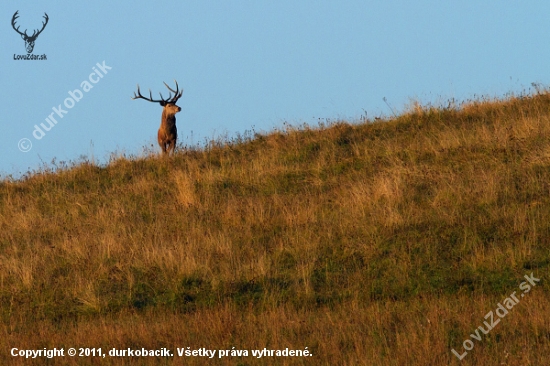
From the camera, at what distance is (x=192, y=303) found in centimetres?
973

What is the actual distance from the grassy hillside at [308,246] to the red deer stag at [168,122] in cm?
246

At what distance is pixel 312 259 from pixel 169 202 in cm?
429

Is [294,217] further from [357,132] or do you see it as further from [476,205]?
[357,132]

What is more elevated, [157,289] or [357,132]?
[357,132]

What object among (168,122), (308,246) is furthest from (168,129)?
(308,246)

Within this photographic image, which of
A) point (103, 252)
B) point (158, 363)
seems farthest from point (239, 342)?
point (103, 252)

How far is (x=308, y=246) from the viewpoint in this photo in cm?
1082

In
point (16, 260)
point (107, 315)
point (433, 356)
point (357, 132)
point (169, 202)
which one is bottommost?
point (433, 356)
